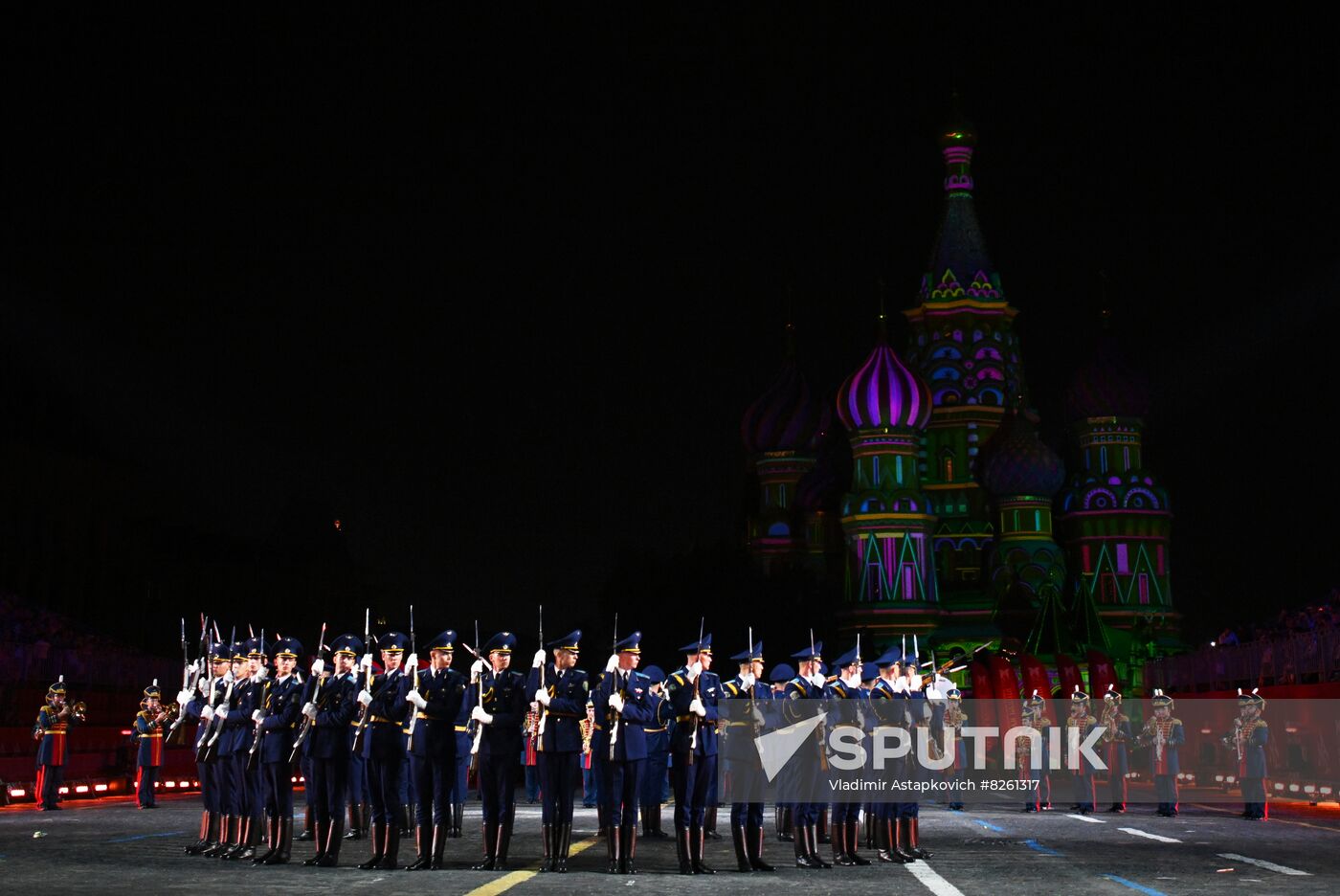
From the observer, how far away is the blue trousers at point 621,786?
57.1 ft

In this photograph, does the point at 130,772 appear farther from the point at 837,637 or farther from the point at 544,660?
the point at 837,637

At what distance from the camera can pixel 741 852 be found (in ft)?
58.0

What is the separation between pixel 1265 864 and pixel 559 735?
7658mm

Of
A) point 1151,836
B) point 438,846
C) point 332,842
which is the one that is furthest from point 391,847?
point 1151,836

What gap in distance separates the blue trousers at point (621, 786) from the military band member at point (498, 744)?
92 centimetres

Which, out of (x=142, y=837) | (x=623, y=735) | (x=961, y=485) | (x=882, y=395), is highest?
(x=882, y=395)

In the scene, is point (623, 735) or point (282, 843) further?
point (282, 843)

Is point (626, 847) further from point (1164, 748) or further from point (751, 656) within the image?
point (1164, 748)

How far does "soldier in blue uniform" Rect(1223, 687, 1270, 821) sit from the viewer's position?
28562 millimetres

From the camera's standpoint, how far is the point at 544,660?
698 inches

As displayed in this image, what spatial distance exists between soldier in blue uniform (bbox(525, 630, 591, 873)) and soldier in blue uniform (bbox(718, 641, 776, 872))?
1608mm

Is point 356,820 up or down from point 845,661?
down

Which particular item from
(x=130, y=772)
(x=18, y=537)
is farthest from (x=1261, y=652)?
(x=18, y=537)

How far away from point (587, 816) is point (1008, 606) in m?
74.7
